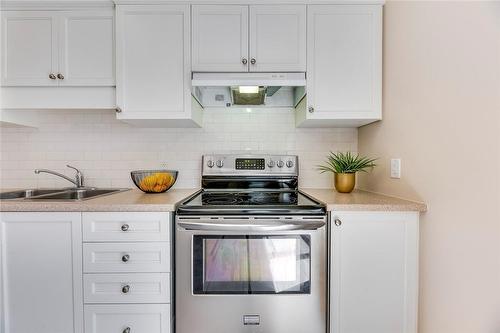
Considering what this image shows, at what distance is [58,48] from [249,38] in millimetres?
1230

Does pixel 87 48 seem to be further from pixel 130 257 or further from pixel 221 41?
pixel 130 257

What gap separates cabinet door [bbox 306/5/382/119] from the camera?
1616mm

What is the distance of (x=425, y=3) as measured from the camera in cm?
131

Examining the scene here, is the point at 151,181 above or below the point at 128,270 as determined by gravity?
above

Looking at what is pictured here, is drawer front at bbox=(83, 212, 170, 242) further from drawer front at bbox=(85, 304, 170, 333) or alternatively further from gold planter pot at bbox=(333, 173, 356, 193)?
gold planter pot at bbox=(333, 173, 356, 193)

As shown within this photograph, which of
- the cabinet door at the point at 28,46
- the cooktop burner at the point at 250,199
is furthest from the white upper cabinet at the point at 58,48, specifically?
the cooktop burner at the point at 250,199

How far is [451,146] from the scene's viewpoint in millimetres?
1133

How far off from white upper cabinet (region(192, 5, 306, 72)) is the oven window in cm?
104

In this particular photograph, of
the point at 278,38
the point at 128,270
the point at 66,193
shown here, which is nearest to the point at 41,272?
the point at 128,270

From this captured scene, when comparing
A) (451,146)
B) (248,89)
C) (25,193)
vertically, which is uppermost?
(248,89)

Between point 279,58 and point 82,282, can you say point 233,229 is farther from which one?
point 279,58

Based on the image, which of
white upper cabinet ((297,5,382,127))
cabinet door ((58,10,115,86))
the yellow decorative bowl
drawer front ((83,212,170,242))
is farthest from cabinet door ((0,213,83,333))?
white upper cabinet ((297,5,382,127))

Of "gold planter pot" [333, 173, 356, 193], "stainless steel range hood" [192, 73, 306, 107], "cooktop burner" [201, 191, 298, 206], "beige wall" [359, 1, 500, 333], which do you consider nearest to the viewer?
"beige wall" [359, 1, 500, 333]

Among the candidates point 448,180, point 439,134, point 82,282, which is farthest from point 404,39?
point 82,282
